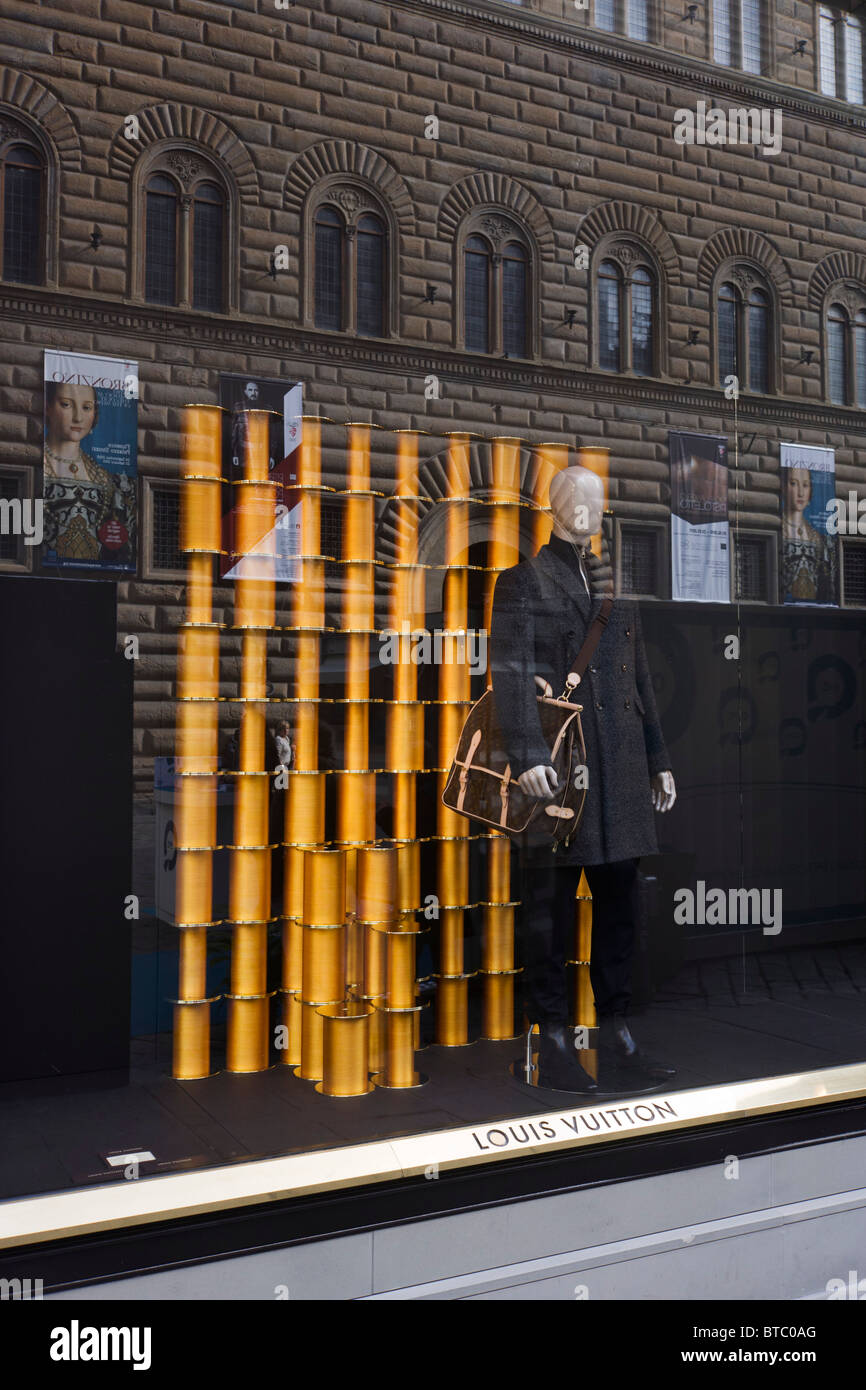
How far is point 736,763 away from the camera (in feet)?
13.8

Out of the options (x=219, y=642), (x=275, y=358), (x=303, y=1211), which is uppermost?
(x=275, y=358)

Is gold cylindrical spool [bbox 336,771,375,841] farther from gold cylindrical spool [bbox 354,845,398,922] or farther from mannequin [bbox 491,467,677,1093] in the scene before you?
mannequin [bbox 491,467,677,1093]

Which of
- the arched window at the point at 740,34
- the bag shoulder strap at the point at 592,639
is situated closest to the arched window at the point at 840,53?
the arched window at the point at 740,34

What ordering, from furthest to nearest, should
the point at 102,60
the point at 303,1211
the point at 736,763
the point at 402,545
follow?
the point at 736,763 → the point at 402,545 → the point at 102,60 → the point at 303,1211

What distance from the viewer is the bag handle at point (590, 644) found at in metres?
3.48

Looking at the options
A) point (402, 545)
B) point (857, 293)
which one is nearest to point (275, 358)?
point (402, 545)

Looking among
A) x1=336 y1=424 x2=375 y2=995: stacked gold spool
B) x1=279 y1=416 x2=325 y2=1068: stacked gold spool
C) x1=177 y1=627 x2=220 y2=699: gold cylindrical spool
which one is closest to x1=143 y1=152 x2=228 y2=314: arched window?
x1=279 y1=416 x2=325 y2=1068: stacked gold spool

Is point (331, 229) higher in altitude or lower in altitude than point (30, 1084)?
higher

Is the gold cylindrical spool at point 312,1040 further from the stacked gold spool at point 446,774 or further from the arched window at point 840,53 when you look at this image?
the arched window at point 840,53

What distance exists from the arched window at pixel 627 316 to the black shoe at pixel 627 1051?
202 cm

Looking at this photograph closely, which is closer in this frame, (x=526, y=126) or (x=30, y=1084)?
(x=30, y=1084)

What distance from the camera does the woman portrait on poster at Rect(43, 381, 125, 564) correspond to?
2803mm
